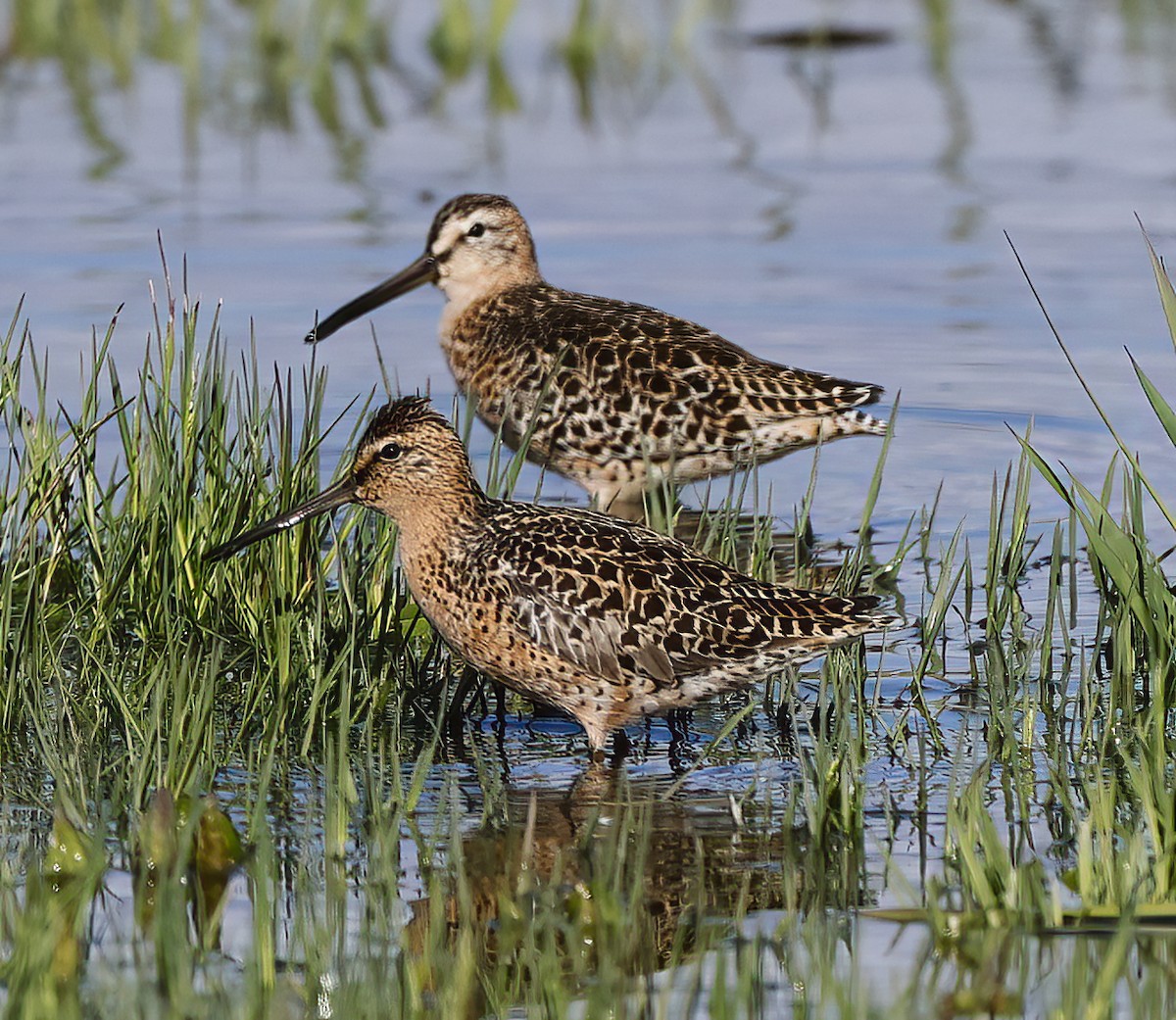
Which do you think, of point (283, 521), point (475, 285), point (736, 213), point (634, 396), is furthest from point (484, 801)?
point (736, 213)

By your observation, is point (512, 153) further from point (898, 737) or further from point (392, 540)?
point (898, 737)

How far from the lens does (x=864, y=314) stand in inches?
444

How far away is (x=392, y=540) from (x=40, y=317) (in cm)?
454

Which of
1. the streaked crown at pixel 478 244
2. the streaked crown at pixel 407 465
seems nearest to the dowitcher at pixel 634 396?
the streaked crown at pixel 478 244

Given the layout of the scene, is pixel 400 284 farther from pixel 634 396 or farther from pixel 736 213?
pixel 736 213

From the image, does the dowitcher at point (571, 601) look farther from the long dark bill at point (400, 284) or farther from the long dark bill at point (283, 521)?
the long dark bill at point (400, 284)

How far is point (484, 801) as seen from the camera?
18.5 ft

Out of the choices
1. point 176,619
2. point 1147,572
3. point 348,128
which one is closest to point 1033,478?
point 1147,572

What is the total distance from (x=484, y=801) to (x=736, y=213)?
25.7ft

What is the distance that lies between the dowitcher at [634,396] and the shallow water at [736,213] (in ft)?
1.22

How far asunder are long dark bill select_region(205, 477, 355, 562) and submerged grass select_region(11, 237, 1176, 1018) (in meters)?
0.15

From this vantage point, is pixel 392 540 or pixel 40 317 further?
pixel 40 317

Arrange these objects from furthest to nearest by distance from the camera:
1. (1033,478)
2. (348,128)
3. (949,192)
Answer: (348,128)
(949,192)
(1033,478)

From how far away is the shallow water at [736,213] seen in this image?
31.5 ft
